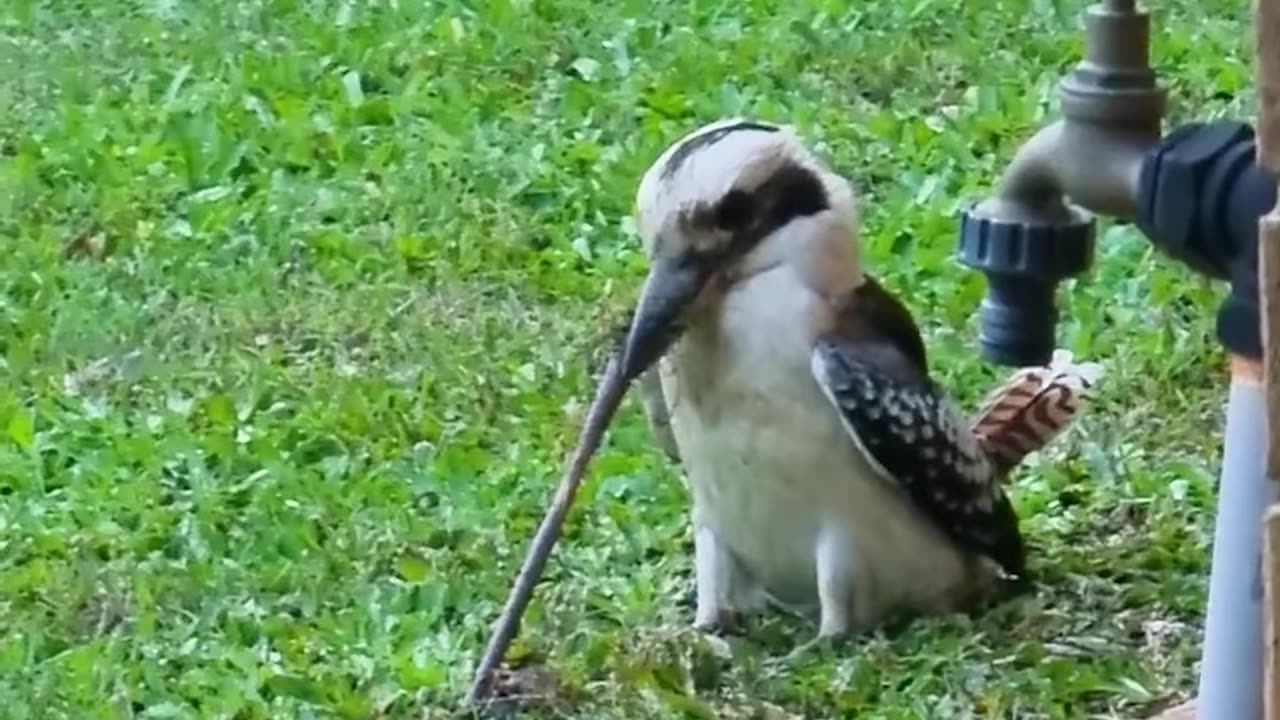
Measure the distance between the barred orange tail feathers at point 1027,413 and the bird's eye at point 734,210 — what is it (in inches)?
20.0

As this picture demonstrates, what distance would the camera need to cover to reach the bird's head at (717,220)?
315 cm

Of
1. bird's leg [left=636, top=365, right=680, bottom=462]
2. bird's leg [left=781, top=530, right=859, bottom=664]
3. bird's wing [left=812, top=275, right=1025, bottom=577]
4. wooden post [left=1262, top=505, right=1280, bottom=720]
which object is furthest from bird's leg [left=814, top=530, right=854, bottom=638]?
wooden post [left=1262, top=505, right=1280, bottom=720]

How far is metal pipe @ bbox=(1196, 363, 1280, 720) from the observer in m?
2.20

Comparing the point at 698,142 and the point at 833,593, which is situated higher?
the point at 698,142

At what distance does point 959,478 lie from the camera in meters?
3.28

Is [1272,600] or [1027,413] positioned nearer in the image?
[1272,600]

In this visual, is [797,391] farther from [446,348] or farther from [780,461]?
[446,348]

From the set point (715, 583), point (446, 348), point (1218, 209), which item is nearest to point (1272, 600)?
point (1218, 209)

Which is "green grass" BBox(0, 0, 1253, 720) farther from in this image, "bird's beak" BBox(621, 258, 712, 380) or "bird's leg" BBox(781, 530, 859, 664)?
"bird's beak" BBox(621, 258, 712, 380)

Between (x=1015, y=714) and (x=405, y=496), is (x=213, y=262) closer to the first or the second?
(x=405, y=496)

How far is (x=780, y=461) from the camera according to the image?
3197mm

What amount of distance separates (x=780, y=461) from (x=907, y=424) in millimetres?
152

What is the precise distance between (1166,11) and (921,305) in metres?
1.66

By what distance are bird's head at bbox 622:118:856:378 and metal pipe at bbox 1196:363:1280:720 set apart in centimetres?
96
